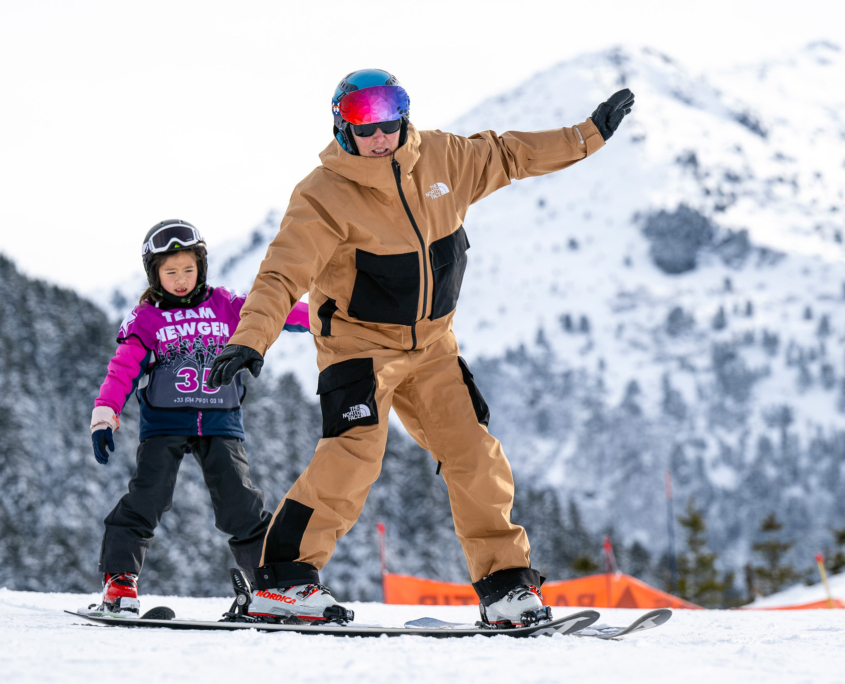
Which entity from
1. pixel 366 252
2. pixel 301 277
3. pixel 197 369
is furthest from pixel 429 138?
pixel 197 369

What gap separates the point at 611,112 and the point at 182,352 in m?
1.95

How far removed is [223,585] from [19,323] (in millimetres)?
13932

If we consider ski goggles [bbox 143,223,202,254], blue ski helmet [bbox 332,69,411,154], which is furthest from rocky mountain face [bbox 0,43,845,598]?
blue ski helmet [bbox 332,69,411,154]

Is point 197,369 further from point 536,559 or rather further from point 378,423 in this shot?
point 536,559

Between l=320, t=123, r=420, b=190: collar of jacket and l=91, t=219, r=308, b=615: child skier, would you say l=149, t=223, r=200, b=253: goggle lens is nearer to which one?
l=91, t=219, r=308, b=615: child skier

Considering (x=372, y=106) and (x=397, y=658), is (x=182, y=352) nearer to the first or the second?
(x=372, y=106)

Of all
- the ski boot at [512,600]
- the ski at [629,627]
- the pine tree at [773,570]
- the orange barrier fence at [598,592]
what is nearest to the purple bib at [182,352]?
the ski boot at [512,600]

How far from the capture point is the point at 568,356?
492 feet

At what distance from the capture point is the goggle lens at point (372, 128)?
286 centimetres

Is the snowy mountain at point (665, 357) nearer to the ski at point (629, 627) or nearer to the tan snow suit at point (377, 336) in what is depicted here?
the ski at point (629, 627)

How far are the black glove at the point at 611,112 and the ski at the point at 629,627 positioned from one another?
5.83 feet

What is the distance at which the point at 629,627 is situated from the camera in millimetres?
2574

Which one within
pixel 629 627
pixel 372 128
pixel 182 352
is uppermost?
pixel 372 128

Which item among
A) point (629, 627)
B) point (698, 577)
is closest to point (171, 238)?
point (629, 627)
